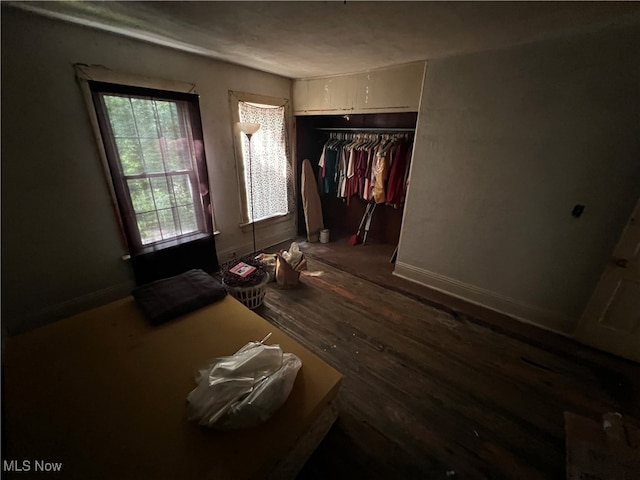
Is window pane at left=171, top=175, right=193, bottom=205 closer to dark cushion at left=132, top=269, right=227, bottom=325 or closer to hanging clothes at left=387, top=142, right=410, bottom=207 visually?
dark cushion at left=132, top=269, right=227, bottom=325

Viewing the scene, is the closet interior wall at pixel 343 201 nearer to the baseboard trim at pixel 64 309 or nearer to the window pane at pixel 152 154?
the window pane at pixel 152 154

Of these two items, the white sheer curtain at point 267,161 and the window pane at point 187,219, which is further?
the white sheer curtain at point 267,161

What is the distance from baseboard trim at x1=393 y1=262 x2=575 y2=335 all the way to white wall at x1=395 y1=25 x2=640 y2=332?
1 cm

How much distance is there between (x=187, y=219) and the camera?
8.69 feet

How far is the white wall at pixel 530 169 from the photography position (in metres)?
1.66

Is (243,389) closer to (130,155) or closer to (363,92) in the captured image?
(130,155)

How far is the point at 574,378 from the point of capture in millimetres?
1731

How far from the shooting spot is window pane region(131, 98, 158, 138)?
210 cm

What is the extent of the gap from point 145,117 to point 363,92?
2.17 meters

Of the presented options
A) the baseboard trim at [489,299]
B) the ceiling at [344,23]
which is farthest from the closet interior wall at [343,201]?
the ceiling at [344,23]

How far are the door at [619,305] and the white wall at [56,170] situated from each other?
3.74m

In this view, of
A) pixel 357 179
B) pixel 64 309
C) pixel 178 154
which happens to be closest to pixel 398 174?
pixel 357 179

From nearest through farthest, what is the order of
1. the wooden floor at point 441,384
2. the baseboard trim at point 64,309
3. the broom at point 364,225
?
the wooden floor at point 441,384, the baseboard trim at point 64,309, the broom at point 364,225

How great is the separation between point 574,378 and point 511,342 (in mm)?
388
